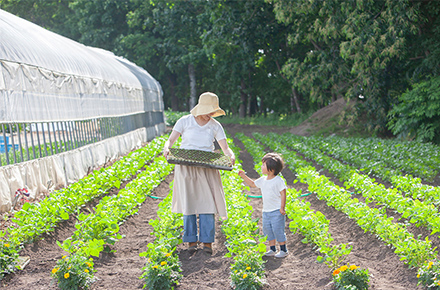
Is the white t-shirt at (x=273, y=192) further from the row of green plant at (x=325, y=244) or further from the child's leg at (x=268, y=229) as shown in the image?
the row of green plant at (x=325, y=244)

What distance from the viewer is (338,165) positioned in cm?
929

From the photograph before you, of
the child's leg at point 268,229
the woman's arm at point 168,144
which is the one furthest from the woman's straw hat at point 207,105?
the child's leg at point 268,229

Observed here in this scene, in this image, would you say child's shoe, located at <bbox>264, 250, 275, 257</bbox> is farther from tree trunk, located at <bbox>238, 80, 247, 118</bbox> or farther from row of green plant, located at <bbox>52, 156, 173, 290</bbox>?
tree trunk, located at <bbox>238, 80, 247, 118</bbox>

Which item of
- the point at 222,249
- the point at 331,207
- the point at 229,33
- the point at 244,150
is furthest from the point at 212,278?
the point at 229,33

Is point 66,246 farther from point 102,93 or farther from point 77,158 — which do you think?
point 102,93

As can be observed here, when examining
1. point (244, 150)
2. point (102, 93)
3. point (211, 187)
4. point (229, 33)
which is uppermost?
point (229, 33)

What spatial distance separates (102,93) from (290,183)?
6.72 metres

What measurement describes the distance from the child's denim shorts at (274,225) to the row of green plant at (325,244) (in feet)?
1.08

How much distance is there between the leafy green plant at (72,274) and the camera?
3.77m

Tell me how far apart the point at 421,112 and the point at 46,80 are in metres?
11.3

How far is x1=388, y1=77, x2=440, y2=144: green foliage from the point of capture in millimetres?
13734

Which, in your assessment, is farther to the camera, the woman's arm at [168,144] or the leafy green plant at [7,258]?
the woman's arm at [168,144]

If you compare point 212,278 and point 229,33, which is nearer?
point 212,278

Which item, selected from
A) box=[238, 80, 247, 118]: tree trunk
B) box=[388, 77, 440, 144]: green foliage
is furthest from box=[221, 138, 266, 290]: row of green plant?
box=[238, 80, 247, 118]: tree trunk
